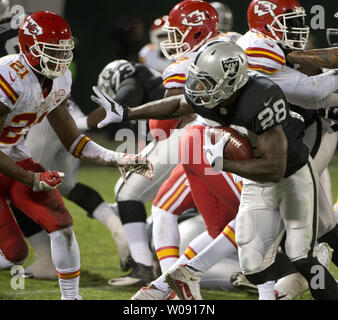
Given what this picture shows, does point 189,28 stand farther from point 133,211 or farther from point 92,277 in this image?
point 92,277

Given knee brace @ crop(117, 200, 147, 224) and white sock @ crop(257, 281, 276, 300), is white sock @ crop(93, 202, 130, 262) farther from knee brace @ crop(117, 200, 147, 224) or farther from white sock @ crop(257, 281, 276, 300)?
white sock @ crop(257, 281, 276, 300)

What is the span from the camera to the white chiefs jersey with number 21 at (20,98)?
11.8 feet

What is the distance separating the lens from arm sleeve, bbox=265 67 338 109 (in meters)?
3.86

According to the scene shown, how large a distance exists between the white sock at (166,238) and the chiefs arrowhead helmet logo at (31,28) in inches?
46.0

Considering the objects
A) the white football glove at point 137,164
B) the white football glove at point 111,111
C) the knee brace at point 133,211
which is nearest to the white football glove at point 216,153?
the white football glove at point 137,164

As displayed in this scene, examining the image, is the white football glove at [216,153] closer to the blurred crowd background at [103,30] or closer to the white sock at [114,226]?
the white sock at [114,226]

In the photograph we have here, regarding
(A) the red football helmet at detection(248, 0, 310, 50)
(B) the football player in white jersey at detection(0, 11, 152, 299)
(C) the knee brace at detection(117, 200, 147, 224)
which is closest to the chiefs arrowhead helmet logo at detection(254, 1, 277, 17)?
(A) the red football helmet at detection(248, 0, 310, 50)

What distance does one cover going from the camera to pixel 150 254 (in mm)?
4641

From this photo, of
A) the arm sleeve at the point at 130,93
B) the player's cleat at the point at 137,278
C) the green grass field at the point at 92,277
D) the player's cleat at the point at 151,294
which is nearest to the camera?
the player's cleat at the point at 151,294

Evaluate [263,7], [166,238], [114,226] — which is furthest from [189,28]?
[114,226]

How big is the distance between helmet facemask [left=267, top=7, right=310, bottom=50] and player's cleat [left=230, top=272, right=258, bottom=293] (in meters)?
1.27

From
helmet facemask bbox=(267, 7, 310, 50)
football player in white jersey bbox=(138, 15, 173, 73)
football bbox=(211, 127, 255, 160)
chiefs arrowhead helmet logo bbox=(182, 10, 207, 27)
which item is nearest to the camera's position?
football bbox=(211, 127, 255, 160)

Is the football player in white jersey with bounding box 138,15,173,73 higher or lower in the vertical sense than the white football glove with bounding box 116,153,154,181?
lower

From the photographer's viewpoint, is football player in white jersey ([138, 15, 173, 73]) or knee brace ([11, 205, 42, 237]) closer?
knee brace ([11, 205, 42, 237])
